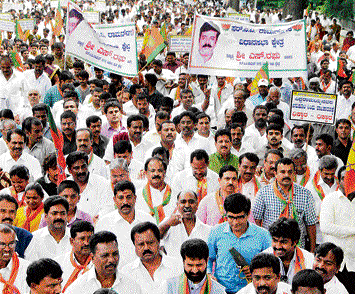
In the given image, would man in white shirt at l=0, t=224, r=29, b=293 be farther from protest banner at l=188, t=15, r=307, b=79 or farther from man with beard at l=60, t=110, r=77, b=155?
protest banner at l=188, t=15, r=307, b=79

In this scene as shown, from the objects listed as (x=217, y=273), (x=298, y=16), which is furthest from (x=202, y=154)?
(x=298, y=16)

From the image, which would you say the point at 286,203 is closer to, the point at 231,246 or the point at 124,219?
the point at 231,246

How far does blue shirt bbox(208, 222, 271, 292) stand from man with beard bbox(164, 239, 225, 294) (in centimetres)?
57

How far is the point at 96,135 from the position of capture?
8805 millimetres

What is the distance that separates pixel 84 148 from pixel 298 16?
21862 millimetres

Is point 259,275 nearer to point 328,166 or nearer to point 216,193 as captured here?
point 216,193

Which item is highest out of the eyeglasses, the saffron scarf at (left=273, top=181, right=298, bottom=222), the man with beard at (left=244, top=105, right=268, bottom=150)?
the eyeglasses

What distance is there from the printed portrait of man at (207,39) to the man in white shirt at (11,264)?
5.50 metres

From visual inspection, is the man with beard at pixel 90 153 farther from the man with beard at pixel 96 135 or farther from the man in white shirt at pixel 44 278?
the man in white shirt at pixel 44 278

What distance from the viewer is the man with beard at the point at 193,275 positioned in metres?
4.88

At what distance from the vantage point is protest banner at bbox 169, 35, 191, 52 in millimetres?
14539

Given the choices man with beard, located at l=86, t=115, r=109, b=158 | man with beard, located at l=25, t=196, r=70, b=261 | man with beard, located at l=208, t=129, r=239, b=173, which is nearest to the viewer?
man with beard, located at l=25, t=196, r=70, b=261

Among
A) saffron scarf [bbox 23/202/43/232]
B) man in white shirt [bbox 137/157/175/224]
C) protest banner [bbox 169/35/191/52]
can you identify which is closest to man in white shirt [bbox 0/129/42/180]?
saffron scarf [bbox 23/202/43/232]

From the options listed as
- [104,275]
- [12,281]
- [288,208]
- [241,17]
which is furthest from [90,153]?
[241,17]
